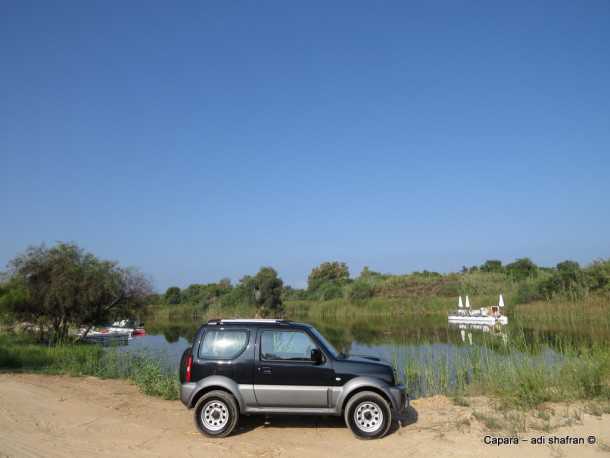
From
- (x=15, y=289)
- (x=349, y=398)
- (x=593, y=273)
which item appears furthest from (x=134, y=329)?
(x=349, y=398)

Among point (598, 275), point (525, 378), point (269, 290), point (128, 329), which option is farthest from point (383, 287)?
point (525, 378)

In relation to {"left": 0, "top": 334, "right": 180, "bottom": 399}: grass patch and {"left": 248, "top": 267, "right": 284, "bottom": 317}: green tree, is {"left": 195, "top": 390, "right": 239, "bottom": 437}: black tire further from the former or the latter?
{"left": 248, "top": 267, "right": 284, "bottom": 317}: green tree

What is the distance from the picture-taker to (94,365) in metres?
14.6

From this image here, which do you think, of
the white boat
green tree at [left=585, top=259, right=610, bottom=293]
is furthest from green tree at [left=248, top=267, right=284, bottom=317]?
green tree at [left=585, top=259, right=610, bottom=293]

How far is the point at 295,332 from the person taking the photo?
314 inches

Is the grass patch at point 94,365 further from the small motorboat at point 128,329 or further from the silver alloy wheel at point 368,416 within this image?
A: the small motorboat at point 128,329

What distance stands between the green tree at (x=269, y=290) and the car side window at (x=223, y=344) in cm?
4474

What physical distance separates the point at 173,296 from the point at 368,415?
71.2 m

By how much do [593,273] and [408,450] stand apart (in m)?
23.0

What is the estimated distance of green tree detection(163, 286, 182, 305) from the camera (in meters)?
73.9

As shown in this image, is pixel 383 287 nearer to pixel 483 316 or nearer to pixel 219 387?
pixel 483 316

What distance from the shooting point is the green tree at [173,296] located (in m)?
73.9

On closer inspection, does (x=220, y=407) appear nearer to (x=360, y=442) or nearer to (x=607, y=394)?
(x=360, y=442)

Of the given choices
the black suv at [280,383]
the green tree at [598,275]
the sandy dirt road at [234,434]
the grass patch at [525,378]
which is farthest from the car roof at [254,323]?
the green tree at [598,275]
